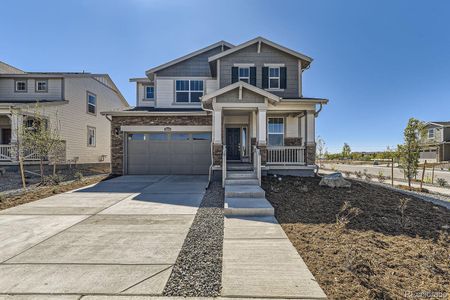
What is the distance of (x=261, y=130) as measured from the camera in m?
9.97

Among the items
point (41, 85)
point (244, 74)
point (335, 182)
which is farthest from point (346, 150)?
point (41, 85)

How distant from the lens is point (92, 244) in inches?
158

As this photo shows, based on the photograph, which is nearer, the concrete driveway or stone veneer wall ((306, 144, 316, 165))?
the concrete driveway

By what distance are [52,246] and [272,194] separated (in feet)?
19.6

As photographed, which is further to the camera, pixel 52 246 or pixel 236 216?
pixel 236 216

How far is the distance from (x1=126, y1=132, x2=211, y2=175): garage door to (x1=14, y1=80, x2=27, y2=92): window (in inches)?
422

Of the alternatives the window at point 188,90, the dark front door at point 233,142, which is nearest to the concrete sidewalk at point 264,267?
the dark front door at point 233,142

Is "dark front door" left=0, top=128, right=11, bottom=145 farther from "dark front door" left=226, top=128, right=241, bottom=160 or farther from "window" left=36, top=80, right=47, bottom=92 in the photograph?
"dark front door" left=226, top=128, right=241, bottom=160

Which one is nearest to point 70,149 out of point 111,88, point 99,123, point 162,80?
point 99,123

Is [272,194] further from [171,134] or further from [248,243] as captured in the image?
[171,134]

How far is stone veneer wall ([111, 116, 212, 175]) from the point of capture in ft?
43.1

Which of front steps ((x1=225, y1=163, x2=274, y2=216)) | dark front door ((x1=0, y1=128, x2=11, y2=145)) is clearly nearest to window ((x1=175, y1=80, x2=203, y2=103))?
front steps ((x1=225, y1=163, x2=274, y2=216))

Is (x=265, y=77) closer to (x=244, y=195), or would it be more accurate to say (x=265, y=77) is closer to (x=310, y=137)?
(x=310, y=137)

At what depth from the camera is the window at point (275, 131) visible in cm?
1262
